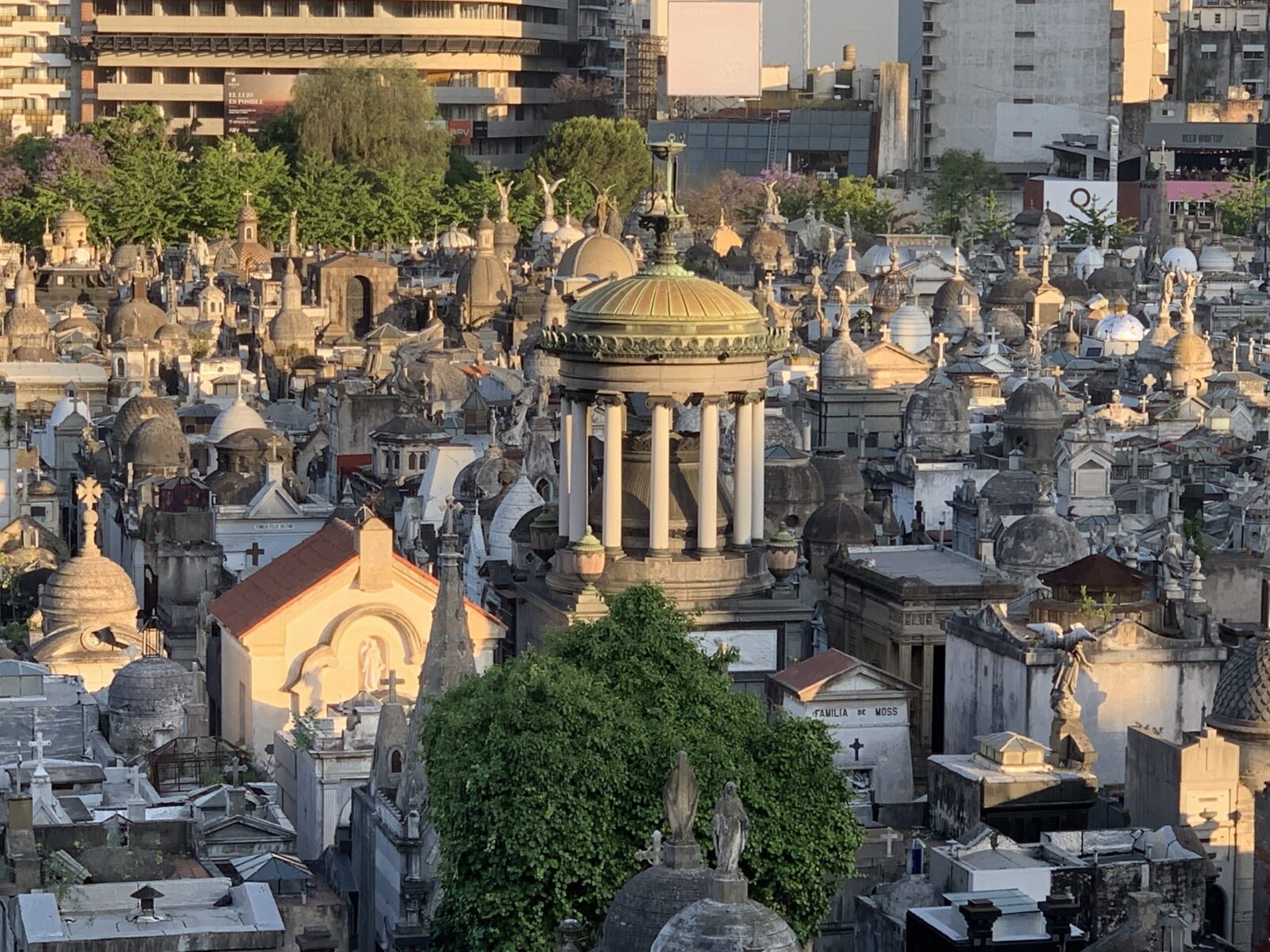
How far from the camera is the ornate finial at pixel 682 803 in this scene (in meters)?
33.3

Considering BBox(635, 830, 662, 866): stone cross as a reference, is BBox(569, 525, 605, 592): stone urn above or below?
above

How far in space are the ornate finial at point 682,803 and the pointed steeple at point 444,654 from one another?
12953 mm

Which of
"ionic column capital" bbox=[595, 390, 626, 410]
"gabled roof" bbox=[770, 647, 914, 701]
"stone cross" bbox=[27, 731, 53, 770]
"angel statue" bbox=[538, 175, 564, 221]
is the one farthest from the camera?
"angel statue" bbox=[538, 175, 564, 221]

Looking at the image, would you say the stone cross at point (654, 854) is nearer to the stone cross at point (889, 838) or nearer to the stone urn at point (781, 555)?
the stone cross at point (889, 838)

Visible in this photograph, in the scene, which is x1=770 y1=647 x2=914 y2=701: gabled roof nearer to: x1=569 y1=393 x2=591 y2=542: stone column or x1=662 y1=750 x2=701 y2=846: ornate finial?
x1=569 y1=393 x2=591 y2=542: stone column

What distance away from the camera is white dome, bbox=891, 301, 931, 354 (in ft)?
438

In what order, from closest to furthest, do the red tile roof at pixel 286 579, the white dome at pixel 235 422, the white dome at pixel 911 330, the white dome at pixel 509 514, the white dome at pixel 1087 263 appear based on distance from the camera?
the red tile roof at pixel 286 579, the white dome at pixel 509 514, the white dome at pixel 235 422, the white dome at pixel 911 330, the white dome at pixel 1087 263

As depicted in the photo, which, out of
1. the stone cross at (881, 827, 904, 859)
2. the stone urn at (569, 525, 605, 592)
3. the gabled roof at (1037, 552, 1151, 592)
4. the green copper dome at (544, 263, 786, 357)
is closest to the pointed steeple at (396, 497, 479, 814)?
the stone urn at (569, 525, 605, 592)

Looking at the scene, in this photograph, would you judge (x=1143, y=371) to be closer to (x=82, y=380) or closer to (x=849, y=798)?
(x=82, y=380)

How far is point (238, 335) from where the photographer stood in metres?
147

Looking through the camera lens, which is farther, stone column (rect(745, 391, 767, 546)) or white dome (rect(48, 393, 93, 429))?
white dome (rect(48, 393, 93, 429))

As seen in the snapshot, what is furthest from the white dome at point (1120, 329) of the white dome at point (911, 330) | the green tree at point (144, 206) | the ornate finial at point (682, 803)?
the ornate finial at point (682, 803)

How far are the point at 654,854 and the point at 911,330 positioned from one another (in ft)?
330

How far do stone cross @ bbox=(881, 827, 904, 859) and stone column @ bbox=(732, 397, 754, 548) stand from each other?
4.71 meters
